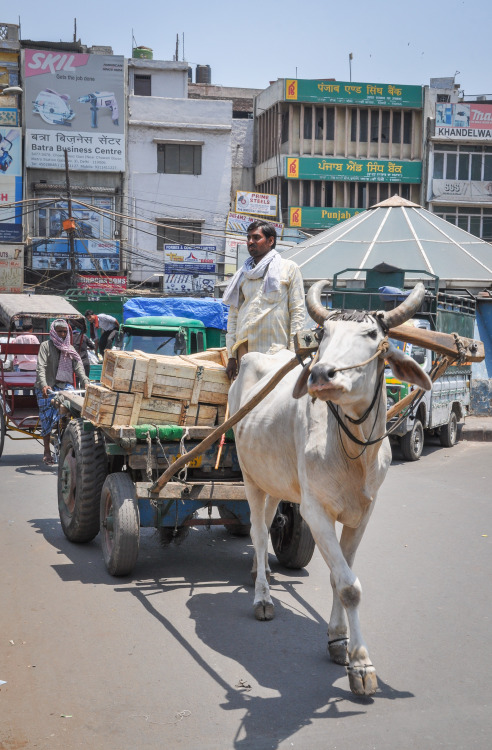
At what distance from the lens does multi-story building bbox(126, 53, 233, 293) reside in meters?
37.0

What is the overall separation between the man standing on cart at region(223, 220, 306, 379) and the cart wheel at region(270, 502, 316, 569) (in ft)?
3.95

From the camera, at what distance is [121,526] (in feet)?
20.4

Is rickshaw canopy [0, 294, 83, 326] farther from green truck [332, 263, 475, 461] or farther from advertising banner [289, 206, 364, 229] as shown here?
advertising banner [289, 206, 364, 229]

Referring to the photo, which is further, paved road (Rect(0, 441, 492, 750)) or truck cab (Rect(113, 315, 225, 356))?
truck cab (Rect(113, 315, 225, 356))

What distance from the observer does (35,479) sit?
1130cm

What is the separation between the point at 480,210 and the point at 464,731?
38405mm

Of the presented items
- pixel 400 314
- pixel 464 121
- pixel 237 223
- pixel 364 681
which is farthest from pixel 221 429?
pixel 464 121

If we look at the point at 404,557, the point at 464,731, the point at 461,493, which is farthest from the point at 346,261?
the point at 464,731

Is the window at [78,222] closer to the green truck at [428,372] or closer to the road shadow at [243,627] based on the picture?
the green truck at [428,372]

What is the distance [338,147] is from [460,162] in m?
5.75

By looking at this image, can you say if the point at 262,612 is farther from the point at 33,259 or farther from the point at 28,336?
the point at 33,259

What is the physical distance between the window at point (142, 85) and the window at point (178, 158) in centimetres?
573

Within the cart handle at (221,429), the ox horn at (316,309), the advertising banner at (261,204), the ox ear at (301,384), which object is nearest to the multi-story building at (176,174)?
the advertising banner at (261,204)

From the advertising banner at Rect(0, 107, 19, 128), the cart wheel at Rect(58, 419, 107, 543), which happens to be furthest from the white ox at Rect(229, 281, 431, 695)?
the advertising banner at Rect(0, 107, 19, 128)
